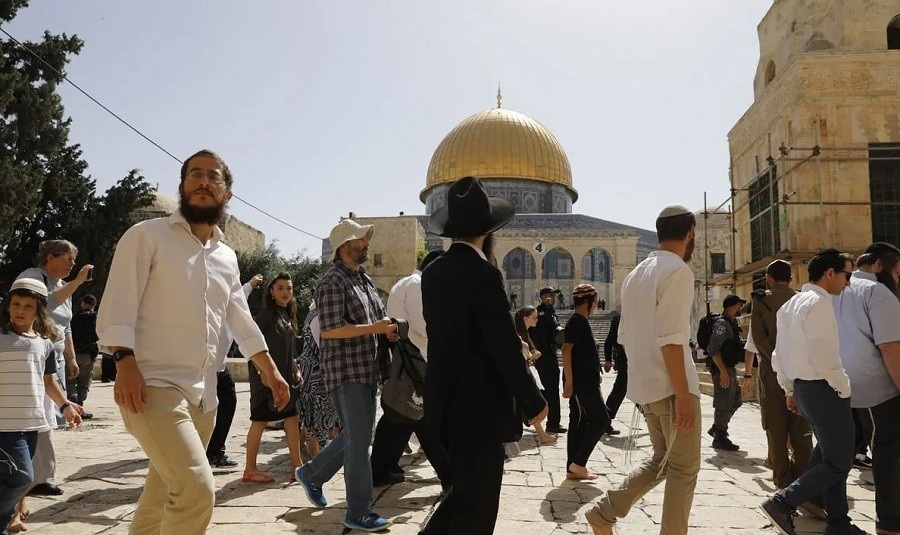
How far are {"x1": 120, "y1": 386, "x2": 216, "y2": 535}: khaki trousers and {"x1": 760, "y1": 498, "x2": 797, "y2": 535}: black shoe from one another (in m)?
2.72

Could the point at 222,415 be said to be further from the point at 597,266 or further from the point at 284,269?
the point at 597,266

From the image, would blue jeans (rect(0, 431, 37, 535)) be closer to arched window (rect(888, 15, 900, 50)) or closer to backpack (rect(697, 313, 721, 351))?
backpack (rect(697, 313, 721, 351))

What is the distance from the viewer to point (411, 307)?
16.9 feet

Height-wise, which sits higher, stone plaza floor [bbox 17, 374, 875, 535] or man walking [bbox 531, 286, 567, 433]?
man walking [bbox 531, 286, 567, 433]


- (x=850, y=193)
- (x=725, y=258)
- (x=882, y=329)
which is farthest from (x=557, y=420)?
(x=725, y=258)

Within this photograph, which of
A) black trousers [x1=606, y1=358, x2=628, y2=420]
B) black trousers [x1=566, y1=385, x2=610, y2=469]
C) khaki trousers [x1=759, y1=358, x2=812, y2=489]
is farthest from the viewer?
black trousers [x1=606, y1=358, x2=628, y2=420]

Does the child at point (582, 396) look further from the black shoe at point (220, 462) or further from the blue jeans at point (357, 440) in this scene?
the black shoe at point (220, 462)

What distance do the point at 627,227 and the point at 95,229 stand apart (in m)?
34.2

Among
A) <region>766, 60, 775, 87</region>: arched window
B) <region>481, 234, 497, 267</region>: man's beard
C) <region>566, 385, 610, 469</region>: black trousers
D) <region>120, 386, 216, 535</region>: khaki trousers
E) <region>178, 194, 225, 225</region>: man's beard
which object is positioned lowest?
<region>566, 385, 610, 469</region>: black trousers

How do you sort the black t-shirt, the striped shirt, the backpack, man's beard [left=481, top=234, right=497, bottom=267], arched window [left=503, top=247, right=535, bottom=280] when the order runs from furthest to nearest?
arched window [left=503, top=247, right=535, bottom=280] < the backpack < the black t-shirt < the striped shirt < man's beard [left=481, top=234, right=497, bottom=267]

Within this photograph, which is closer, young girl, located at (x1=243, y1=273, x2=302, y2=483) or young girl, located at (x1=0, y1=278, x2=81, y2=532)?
young girl, located at (x1=0, y1=278, x2=81, y2=532)

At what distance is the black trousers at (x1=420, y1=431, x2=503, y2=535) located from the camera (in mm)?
2566

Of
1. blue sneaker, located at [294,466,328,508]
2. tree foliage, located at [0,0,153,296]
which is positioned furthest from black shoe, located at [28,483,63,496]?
tree foliage, located at [0,0,153,296]

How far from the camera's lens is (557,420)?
7.98 m
